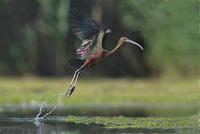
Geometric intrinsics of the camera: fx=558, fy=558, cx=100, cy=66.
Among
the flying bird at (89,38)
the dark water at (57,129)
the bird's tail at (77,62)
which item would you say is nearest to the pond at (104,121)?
the dark water at (57,129)

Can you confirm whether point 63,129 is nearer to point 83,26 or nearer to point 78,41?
point 83,26

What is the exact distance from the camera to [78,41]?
21500 mm

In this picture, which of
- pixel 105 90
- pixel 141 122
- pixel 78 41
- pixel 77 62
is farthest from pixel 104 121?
pixel 78 41

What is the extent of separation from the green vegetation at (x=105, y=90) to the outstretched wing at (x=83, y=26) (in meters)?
4.94

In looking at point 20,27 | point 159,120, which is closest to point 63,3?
point 20,27

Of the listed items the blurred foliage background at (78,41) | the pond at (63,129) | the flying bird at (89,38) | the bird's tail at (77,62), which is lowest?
the pond at (63,129)

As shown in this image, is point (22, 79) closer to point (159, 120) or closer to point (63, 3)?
point (63, 3)

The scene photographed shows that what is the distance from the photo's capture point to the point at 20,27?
2219cm

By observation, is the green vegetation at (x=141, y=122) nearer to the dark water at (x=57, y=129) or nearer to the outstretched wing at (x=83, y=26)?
the dark water at (x=57, y=129)

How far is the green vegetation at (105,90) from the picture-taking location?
50.4 ft

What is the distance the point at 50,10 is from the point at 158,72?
191 inches

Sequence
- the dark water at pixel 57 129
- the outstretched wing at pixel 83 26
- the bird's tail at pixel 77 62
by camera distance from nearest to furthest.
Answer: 1. the dark water at pixel 57 129
2. the outstretched wing at pixel 83 26
3. the bird's tail at pixel 77 62

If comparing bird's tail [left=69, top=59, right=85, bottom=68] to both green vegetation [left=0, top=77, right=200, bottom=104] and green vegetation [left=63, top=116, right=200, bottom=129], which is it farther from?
green vegetation [left=0, top=77, right=200, bottom=104]

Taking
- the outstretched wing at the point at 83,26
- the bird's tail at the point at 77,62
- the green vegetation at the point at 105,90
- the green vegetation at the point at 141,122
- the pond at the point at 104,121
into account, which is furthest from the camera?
the green vegetation at the point at 105,90
